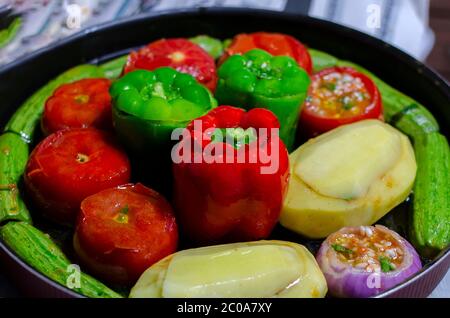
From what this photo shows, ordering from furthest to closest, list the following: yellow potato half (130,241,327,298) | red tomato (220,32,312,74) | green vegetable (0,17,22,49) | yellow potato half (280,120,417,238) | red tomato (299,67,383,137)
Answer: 1. green vegetable (0,17,22,49)
2. red tomato (220,32,312,74)
3. red tomato (299,67,383,137)
4. yellow potato half (280,120,417,238)
5. yellow potato half (130,241,327,298)

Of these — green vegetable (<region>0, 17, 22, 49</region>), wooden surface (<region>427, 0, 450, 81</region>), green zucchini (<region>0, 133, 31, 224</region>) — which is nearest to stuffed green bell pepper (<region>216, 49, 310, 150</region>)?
green zucchini (<region>0, 133, 31, 224</region>)

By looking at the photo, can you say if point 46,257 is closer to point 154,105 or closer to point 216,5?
point 154,105

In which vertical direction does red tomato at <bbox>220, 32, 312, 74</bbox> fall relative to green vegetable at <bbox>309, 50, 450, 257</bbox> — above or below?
above

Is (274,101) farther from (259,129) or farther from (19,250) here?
(19,250)

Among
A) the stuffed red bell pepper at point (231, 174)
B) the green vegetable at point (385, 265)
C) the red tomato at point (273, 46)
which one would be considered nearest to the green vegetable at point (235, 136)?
the stuffed red bell pepper at point (231, 174)

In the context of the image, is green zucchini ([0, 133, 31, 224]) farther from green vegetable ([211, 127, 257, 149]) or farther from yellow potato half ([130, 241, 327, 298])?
green vegetable ([211, 127, 257, 149])

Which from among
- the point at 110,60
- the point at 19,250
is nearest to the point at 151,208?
the point at 19,250

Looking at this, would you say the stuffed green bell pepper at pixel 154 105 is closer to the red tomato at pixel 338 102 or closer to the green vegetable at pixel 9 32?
the red tomato at pixel 338 102

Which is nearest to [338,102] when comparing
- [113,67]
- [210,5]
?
[113,67]
